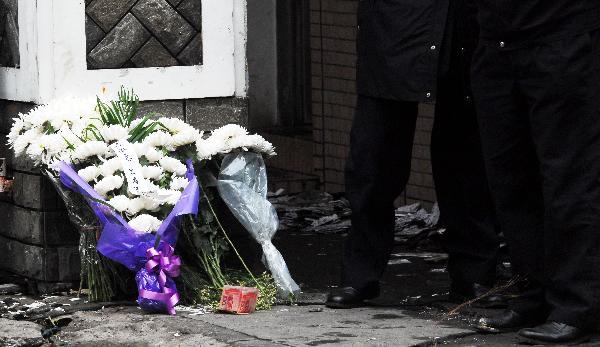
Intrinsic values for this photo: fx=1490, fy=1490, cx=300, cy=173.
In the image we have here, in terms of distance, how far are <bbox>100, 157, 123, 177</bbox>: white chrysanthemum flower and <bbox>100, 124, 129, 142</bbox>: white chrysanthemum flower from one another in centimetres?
13

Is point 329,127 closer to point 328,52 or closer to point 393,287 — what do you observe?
point 328,52

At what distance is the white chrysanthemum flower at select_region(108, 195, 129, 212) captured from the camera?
6.71m

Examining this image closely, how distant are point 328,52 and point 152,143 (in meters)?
3.77

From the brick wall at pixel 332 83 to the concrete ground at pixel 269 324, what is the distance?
3061 mm

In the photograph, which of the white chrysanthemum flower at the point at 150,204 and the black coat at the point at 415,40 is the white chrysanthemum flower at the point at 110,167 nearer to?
the white chrysanthemum flower at the point at 150,204

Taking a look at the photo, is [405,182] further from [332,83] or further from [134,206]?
[332,83]

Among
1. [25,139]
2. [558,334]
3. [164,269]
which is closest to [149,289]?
[164,269]

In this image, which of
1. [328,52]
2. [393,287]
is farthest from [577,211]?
[328,52]

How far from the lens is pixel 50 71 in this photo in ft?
23.5

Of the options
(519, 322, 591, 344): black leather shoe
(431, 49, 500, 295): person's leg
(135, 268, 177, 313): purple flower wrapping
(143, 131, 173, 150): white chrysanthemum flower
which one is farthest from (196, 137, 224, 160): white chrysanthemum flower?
(519, 322, 591, 344): black leather shoe

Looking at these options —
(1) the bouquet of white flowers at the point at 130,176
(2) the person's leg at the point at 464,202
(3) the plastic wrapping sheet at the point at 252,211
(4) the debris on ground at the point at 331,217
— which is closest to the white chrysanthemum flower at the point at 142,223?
(1) the bouquet of white flowers at the point at 130,176

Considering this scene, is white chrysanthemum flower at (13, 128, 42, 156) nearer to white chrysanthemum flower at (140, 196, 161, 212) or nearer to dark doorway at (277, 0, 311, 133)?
white chrysanthemum flower at (140, 196, 161, 212)

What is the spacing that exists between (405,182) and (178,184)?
1.05 metres

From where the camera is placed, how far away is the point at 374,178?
6.68 m
